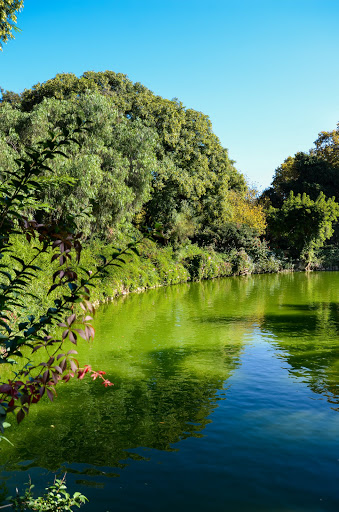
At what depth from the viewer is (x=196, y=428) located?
20.2 feet

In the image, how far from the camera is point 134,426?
246 inches

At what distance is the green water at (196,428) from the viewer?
461cm

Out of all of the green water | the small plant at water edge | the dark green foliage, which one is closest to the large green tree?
the dark green foliage

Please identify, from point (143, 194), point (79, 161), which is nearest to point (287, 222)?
point (143, 194)

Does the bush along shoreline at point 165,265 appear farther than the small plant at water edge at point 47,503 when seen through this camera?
Yes

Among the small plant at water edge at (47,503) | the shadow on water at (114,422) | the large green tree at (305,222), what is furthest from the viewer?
the large green tree at (305,222)

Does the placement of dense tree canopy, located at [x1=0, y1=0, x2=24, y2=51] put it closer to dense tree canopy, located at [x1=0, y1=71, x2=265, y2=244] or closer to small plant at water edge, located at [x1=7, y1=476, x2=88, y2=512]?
dense tree canopy, located at [x1=0, y1=71, x2=265, y2=244]

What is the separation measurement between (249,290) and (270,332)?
35.9ft

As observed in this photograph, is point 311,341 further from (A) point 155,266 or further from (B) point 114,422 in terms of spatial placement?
(A) point 155,266

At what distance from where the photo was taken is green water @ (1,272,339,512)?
461 centimetres

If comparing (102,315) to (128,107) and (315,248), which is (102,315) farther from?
(315,248)

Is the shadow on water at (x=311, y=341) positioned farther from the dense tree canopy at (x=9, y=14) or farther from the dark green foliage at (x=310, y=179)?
the dark green foliage at (x=310, y=179)

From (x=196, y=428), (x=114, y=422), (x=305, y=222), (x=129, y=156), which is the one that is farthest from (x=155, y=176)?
(x=196, y=428)

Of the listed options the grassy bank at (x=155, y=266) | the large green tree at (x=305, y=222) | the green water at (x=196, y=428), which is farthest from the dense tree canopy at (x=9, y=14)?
the large green tree at (x=305, y=222)
